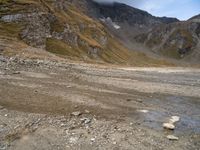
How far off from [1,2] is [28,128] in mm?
105847

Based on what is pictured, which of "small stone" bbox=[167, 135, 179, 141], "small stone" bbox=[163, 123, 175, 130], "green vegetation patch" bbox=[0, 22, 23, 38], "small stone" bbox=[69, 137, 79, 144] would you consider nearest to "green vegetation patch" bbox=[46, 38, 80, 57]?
"green vegetation patch" bbox=[0, 22, 23, 38]

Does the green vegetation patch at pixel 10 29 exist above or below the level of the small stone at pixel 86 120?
above

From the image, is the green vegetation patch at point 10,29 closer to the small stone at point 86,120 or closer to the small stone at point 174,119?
the small stone at point 174,119

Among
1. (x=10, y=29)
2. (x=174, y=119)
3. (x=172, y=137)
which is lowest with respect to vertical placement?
(x=174, y=119)

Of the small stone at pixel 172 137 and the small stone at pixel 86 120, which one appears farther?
the small stone at pixel 86 120

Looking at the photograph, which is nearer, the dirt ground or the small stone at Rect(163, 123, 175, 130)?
the dirt ground

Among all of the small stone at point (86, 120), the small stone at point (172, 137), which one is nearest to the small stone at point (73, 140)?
the small stone at point (86, 120)

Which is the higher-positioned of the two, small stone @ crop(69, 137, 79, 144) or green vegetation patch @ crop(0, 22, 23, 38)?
green vegetation patch @ crop(0, 22, 23, 38)

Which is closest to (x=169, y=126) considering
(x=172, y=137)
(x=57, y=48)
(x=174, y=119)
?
(x=172, y=137)

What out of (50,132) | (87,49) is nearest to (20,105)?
(50,132)

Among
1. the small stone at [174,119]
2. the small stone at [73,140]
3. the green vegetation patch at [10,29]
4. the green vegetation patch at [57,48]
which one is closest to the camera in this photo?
the small stone at [73,140]

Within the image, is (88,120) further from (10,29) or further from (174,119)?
(10,29)

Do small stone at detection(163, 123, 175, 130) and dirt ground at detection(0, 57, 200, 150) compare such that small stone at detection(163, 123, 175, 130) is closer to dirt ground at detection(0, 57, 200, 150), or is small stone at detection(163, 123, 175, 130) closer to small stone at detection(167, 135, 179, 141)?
dirt ground at detection(0, 57, 200, 150)

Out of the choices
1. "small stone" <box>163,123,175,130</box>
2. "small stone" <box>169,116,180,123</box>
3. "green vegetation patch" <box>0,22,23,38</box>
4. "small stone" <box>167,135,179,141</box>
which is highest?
"green vegetation patch" <box>0,22,23,38</box>
